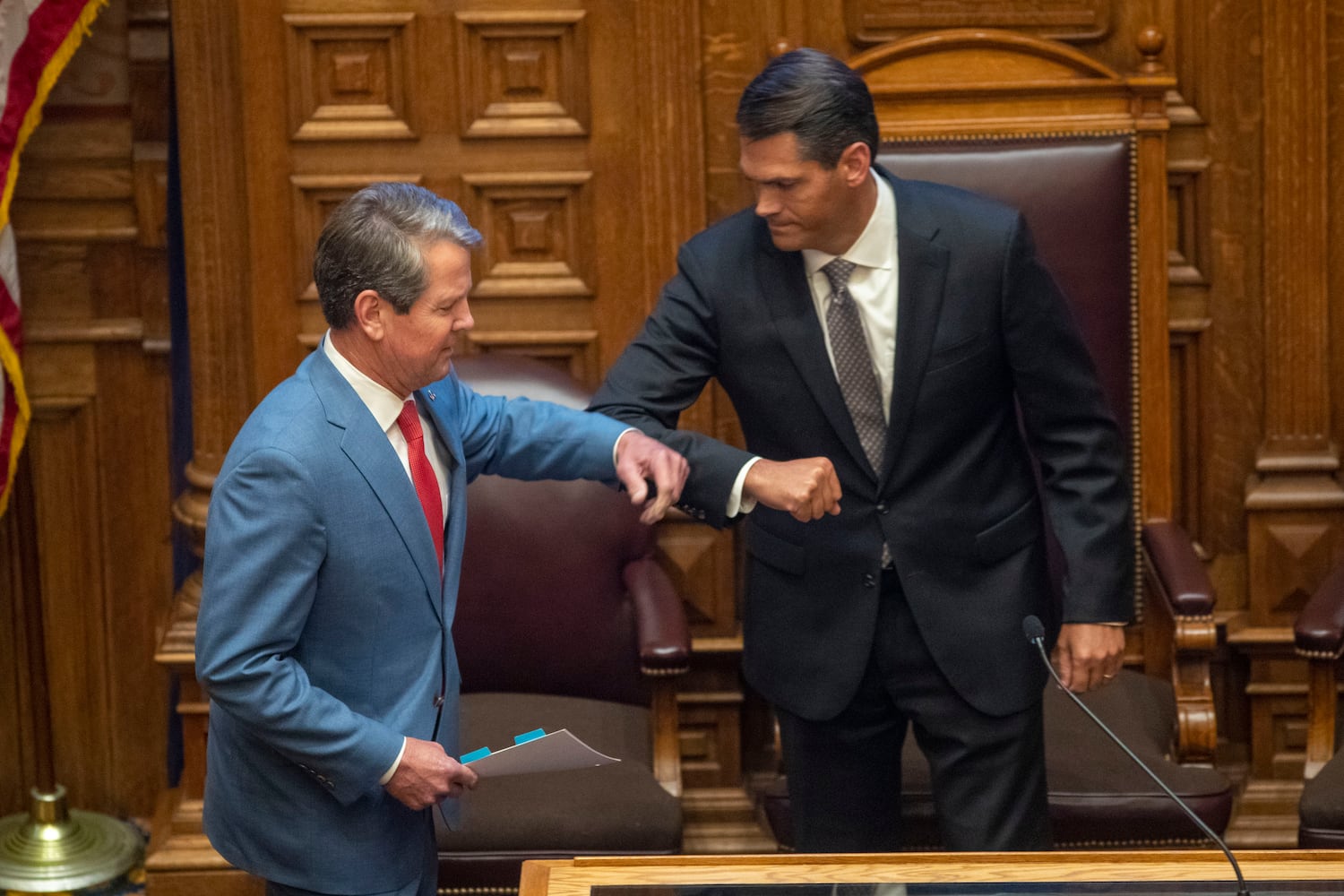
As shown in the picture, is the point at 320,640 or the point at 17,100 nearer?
the point at 320,640

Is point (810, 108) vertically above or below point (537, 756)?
above

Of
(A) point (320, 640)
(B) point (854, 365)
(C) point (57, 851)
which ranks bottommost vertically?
(C) point (57, 851)

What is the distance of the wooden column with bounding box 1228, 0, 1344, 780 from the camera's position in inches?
132

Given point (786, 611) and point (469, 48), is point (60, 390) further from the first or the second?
Answer: point (786, 611)

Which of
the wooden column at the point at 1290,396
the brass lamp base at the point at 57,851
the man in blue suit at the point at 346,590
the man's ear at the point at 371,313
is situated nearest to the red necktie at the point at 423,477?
the man in blue suit at the point at 346,590

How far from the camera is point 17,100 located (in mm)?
3172

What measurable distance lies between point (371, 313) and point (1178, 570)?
5.74 feet

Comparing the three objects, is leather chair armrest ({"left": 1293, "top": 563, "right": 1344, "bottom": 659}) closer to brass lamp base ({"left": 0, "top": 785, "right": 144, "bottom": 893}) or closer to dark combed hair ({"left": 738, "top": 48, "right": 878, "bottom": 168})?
dark combed hair ({"left": 738, "top": 48, "right": 878, "bottom": 168})

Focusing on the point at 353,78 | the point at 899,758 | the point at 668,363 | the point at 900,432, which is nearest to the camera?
the point at 900,432

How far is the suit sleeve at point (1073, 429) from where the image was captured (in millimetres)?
2457

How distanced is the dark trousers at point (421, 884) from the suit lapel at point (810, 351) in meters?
0.82

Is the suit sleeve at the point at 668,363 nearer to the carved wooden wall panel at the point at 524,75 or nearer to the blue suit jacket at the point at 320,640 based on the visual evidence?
the blue suit jacket at the point at 320,640

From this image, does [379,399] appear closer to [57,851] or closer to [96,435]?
[96,435]

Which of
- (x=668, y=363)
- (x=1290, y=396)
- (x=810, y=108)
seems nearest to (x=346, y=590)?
(x=668, y=363)
